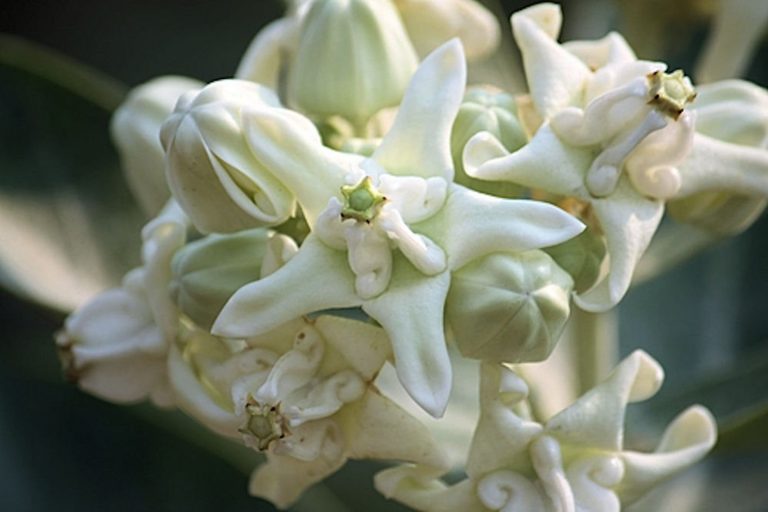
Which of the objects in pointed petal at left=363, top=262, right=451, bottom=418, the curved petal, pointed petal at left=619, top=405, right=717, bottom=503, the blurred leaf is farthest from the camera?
the blurred leaf

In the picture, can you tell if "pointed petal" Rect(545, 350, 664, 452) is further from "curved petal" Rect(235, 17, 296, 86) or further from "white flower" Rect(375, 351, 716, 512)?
"curved petal" Rect(235, 17, 296, 86)

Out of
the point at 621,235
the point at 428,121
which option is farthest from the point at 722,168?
the point at 428,121

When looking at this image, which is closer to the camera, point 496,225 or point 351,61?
point 496,225

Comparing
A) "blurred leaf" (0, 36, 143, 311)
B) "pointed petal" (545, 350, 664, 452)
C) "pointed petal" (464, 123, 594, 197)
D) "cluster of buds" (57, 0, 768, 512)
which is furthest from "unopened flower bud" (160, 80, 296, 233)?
"blurred leaf" (0, 36, 143, 311)

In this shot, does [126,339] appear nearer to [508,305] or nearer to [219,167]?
[219,167]

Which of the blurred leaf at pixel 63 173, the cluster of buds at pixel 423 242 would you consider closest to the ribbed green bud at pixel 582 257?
the cluster of buds at pixel 423 242

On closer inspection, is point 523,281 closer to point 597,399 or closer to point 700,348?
point 597,399
